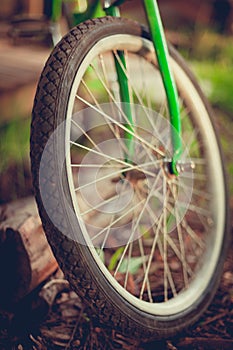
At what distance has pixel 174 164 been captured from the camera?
7.53ft

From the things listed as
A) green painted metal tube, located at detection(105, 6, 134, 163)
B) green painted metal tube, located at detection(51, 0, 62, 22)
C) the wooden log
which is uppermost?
green painted metal tube, located at detection(51, 0, 62, 22)

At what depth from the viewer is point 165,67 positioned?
2.26 meters

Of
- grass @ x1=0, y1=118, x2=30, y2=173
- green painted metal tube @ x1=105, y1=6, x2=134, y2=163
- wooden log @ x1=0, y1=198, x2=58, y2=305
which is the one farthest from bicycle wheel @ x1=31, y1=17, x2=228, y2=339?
grass @ x1=0, y1=118, x2=30, y2=173

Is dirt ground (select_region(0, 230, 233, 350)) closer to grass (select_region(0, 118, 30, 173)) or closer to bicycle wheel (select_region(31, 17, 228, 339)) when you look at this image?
bicycle wheel (select_region(31, 17, 228, 339))

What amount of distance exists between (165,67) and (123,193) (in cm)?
49

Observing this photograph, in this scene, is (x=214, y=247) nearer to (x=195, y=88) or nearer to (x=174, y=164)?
(x=174, y=164)

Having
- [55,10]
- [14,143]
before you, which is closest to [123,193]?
[55,10]

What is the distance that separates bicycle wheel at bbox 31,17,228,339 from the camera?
1.81 m

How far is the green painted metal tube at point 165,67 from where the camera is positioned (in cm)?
223

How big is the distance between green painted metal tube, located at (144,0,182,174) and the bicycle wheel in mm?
53

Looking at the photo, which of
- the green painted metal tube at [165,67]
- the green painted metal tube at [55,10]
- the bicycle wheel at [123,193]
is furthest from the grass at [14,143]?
the green painted metal tube at [165,67]

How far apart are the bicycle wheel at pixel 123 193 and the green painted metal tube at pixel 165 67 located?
0.18 feet

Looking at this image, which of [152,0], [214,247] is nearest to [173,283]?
[214,247]

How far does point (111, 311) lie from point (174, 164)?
0.65m
